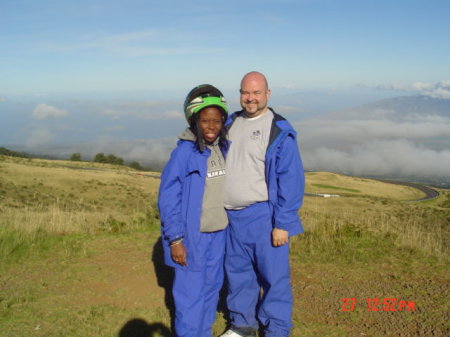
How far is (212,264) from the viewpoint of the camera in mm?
3369

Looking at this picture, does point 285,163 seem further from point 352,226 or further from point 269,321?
point 352,226

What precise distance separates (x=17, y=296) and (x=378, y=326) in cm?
388

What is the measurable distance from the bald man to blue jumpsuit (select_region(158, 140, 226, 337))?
0.34 metres

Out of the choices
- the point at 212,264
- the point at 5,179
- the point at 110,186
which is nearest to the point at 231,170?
the point at 212,264

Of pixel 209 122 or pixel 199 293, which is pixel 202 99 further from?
pixel 199 293

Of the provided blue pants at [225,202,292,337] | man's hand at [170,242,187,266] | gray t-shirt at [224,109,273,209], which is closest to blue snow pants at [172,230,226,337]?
man's hand at [170,242,187,266]

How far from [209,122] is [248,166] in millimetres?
533

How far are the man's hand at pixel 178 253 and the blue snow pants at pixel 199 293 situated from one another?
111mm

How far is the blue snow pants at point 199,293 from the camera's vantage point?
125 inches

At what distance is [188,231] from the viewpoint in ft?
10.5

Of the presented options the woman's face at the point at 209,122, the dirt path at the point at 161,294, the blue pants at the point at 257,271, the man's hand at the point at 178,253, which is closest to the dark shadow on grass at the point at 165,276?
the dirt path at the point at 161,294

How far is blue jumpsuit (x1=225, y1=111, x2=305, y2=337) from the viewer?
10.8 ft
